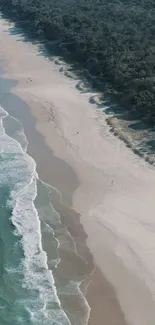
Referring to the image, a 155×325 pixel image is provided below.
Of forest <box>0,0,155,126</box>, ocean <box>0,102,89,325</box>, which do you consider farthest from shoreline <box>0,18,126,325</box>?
forest <box>0,0,155,126</box>

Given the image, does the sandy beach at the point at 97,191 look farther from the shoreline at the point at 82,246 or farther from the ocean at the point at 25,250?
the ocean at the point at 25,250

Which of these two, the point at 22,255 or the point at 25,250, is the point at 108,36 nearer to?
the point at 25,250

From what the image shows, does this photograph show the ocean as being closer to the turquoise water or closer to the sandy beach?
the turquoise water

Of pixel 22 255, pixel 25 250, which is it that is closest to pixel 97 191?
pixel 25 250


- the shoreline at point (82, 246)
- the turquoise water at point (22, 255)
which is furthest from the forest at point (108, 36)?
the turquoise water at point (22, 255)

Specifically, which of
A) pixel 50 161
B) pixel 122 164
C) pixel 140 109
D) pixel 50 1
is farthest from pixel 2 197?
pixel 50 1

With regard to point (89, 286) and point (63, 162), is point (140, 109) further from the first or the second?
point (89, 286)
